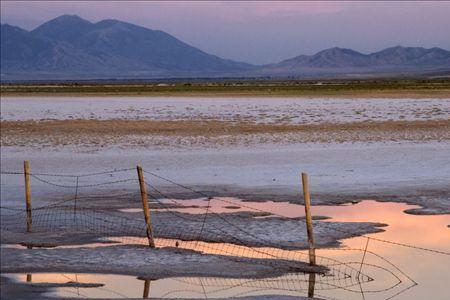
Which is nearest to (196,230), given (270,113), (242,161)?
(242,161)

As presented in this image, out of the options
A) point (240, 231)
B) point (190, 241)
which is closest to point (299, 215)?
point (240, 231)

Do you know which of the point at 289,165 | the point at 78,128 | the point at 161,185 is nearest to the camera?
the point at 161,185

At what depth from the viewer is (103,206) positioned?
1941cm

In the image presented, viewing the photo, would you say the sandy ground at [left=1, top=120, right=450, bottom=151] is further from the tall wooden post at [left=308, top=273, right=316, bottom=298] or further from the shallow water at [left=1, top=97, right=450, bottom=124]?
the tall wooden post at [left=308, top=273, right=316, bottom=298]

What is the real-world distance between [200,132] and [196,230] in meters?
21.3

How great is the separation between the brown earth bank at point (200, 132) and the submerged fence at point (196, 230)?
12532 mm

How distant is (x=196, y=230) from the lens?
16.7 meters

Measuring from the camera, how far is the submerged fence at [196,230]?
12.9 m

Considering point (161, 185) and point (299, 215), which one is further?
point (161, 185)

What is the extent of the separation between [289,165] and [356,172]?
8.43ft

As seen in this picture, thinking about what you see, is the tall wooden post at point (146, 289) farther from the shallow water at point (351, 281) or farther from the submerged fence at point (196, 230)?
the submerged fence at point (196, 230)

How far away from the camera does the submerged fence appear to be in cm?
1286

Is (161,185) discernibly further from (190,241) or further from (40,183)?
(190,241)

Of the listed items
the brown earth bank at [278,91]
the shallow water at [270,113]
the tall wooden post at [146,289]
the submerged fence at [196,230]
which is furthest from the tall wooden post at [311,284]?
the brown earth bank at [278,91]
